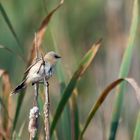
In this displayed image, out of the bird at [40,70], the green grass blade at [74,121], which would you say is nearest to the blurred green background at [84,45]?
the green grass blade at [74,121]

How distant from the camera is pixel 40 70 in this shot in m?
1.93

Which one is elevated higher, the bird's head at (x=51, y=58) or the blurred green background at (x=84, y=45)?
the blurred green background at (x=84, y=45)

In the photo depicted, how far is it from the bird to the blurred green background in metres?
1.76

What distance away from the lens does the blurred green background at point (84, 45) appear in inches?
156

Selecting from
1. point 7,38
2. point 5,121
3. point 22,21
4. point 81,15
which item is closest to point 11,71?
point 7,38

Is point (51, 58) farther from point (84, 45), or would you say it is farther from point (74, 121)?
point (84, 45)

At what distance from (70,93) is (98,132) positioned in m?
1.89

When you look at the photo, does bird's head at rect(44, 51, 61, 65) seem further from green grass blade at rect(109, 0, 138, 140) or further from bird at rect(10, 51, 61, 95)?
green grass blade at rect(109, 0, 138, 140)

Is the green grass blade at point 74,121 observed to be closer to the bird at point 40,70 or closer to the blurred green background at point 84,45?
the bird at point 40,70

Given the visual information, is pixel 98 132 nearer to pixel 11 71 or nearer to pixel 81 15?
pixel 11 71

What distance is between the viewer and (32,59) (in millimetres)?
2229

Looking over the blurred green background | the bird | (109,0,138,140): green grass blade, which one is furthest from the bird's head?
the blurred green background

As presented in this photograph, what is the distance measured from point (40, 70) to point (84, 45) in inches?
114

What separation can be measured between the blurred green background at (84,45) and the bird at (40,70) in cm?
176
